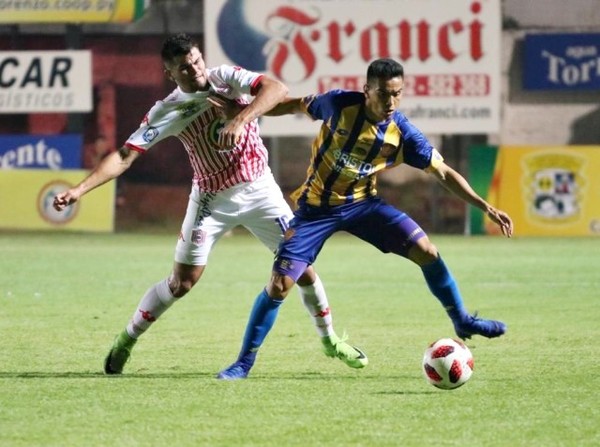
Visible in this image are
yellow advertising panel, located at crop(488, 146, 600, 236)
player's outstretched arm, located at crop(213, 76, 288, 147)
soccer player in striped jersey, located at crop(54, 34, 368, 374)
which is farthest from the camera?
yellow advertising panel, located at crop(488, 146, 600, 236)

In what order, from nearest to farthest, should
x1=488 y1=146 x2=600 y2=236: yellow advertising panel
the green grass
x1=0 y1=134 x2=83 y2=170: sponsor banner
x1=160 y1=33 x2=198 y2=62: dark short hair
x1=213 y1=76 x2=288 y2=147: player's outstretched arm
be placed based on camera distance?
the green grass
x1=213 y1=76 x2=288 y2=147: player's outstretched arm
x1=160 y1=33 x2=198 y2=62: dark short hair
x1=488 y1=146 x2=600 y2=236: yellow advertising panel
x1=0 y1=134 x2=83 y2=170: sponsor banner

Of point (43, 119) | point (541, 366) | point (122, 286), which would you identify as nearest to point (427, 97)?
point (43, 119)

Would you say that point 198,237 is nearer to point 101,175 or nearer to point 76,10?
point 101,175

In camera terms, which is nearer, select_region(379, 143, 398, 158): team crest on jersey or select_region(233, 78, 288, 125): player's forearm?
select_region(233, 78, 288, 125): player's forearm

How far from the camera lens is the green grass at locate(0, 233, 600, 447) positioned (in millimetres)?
6039

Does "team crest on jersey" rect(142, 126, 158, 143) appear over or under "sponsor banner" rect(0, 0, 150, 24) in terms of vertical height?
over

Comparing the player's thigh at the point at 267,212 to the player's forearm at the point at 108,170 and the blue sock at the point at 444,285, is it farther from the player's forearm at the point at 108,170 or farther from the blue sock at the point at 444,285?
the blue sock at the point at 444,285

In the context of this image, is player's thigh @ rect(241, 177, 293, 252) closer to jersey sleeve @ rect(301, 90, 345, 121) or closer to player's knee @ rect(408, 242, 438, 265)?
jersey sleeve @ rect(301, 90, 345, 121)

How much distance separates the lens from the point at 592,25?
887 inches

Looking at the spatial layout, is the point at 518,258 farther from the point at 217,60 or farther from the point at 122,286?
the point at 217,60

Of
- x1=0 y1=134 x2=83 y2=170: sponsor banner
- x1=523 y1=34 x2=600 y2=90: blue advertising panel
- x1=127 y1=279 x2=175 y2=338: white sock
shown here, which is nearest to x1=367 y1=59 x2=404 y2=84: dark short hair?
x1=127 y1=279 x2=175 y2=338: white sock

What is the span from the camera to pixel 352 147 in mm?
7598

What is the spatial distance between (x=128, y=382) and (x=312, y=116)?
170cm

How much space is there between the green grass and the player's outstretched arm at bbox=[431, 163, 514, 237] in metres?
0.81
